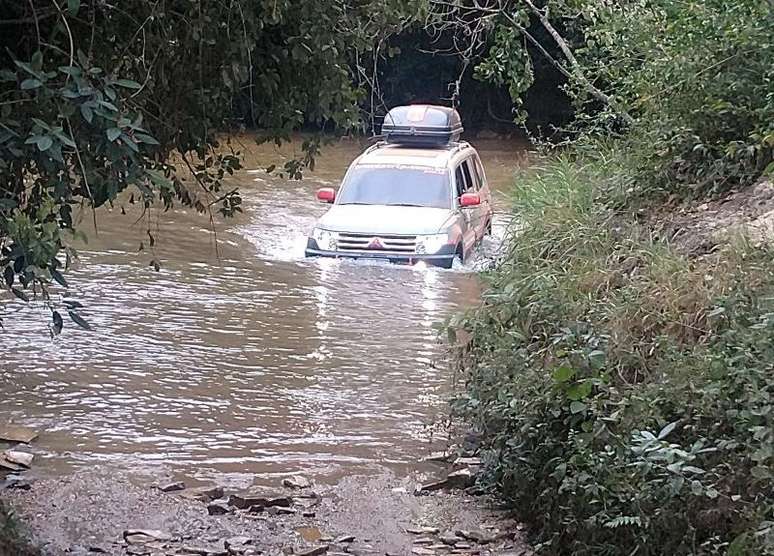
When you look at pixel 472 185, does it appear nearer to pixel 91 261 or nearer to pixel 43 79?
pixel 91 261

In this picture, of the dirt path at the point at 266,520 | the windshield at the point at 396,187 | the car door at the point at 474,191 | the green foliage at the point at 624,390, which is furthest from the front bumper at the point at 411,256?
the dirt path at the point at 266,520

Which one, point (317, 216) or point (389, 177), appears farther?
point (317, 216)

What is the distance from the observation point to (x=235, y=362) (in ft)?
34.0

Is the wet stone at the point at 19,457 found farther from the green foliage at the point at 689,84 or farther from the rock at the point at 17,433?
the green foliage at the point at 689,84

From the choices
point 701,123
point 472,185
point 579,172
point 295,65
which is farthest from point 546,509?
point 472,185

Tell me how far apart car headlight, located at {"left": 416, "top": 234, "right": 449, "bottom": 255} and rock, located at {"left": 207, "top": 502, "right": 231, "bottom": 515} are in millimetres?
6719

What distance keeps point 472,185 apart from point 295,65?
981 centimetres

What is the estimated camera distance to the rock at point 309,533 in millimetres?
6209

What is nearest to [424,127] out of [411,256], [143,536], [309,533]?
[411,256]

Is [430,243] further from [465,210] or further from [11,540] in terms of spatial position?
[11,540]

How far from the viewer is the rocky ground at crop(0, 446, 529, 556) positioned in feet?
19.7

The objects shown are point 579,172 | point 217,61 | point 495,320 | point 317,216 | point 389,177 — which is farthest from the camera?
point 317,216

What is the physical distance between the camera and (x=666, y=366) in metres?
5.40

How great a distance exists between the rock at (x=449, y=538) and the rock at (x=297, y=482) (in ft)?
4.60
